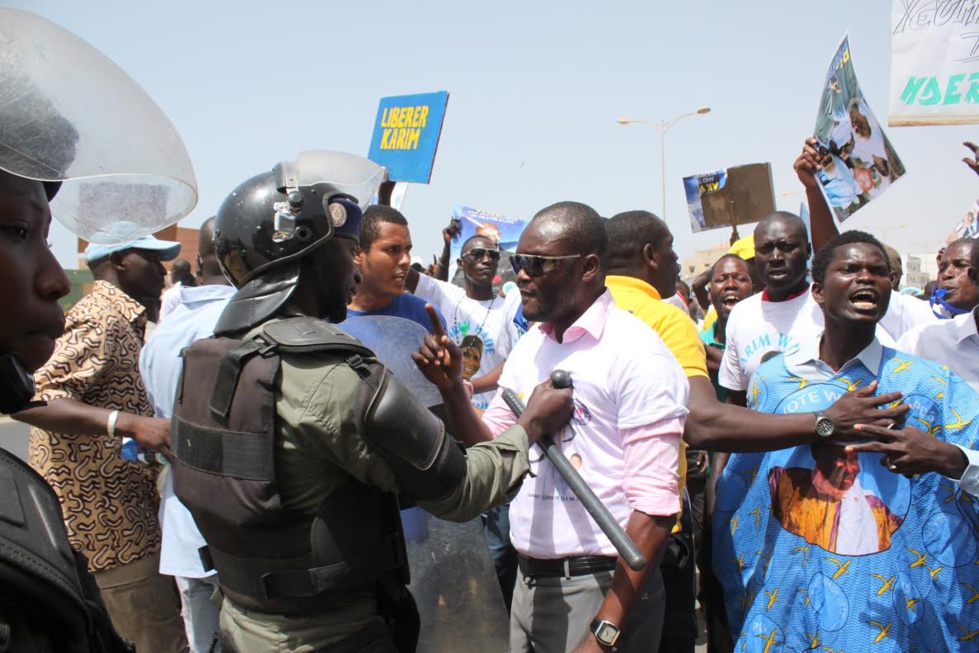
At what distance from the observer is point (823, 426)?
254 cm

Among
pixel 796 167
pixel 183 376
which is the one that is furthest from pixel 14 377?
pixel 796 167

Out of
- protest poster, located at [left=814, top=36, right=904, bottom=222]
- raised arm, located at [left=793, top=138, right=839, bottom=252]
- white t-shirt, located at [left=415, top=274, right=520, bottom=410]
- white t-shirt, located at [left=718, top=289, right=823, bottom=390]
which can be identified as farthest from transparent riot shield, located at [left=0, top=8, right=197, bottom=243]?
white t-shirt, located at [left=415, top=274, right=520, bottom=410]

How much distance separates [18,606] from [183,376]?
1180mm

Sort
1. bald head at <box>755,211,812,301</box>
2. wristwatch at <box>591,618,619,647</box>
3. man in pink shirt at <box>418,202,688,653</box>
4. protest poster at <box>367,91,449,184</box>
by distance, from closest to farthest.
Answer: wristwatch at <box>591,618,619,647</box> → man in pink shirt at <box>418,202,688,653</box> → bald head at <box>755,211,812,301</box> → protest poster at <box>367,91,449,184</box>

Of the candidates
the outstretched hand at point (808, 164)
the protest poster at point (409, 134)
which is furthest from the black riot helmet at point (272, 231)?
the protest poster at point (409, 134)

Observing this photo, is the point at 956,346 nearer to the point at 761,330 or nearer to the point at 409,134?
the point at 761,330

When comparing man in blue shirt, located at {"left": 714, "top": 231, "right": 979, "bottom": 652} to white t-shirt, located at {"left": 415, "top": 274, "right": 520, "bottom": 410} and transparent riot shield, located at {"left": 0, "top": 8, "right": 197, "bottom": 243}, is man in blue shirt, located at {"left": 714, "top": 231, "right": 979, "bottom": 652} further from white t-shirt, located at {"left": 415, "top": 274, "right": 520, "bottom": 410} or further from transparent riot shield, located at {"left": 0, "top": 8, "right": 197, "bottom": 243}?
white t-shirt, located at {"left": 415, "top": 274, "right": 520, "bottom": 410}

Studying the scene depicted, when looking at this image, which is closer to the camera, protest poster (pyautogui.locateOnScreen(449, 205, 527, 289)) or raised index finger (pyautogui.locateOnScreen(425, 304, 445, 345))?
raised index finger (pyautogui.locateOnScreen(425, 304, 445, 345))

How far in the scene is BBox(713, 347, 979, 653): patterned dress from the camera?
98.4 inches

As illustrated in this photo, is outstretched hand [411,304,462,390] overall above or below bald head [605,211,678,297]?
below

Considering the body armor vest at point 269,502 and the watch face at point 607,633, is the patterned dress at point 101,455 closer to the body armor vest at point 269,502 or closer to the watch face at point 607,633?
the body armor vest at point 269,502

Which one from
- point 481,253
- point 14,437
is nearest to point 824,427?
point 481,253

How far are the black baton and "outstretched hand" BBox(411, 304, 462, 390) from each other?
0.29 meters

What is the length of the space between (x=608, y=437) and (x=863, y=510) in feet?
2.98
